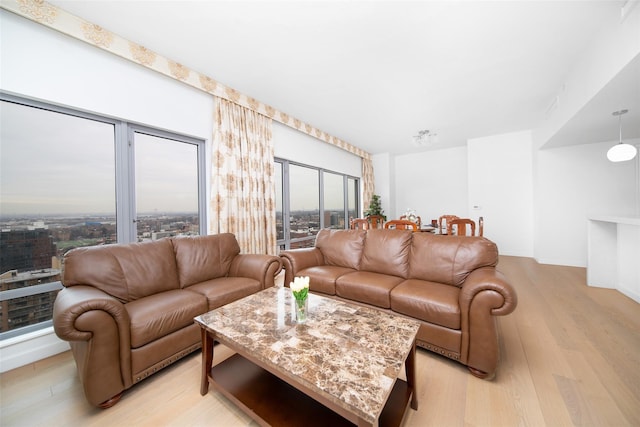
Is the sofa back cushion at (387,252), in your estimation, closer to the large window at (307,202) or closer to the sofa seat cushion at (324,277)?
the sofa seat cushion at (324,277)

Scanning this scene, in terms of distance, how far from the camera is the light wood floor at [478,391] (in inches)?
49.6

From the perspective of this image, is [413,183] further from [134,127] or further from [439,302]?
[134,127]

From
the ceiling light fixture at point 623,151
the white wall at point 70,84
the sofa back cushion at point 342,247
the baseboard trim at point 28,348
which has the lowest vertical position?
the baseboard trim at point 28,348

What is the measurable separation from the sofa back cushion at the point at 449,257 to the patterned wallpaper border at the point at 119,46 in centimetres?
305

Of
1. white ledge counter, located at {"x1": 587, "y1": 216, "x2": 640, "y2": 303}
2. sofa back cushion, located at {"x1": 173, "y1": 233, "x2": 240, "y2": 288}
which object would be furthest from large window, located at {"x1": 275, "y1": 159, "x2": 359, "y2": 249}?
white ledge counter, located at {"x1": 587, "y1": 216, "x2": 640, "y2": 303}

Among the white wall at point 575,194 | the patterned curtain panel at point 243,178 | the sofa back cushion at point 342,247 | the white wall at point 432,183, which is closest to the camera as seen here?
A: the sofa back cushion at point 342,247

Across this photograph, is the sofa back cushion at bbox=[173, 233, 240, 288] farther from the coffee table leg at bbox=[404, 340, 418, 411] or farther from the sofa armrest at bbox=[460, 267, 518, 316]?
the sofa armrest at bbox=[460, 267, 518, 316]

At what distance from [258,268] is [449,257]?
74.2 inches

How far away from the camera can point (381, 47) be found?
2350 mm

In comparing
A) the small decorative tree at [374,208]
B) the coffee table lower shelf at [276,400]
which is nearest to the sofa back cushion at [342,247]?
the coffee table lower shelf at [276,400]

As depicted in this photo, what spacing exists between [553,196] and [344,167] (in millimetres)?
4343

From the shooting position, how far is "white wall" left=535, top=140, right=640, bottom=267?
3977mm

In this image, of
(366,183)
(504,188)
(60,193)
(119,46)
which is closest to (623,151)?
(504,188)

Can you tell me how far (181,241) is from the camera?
2.33 metres
